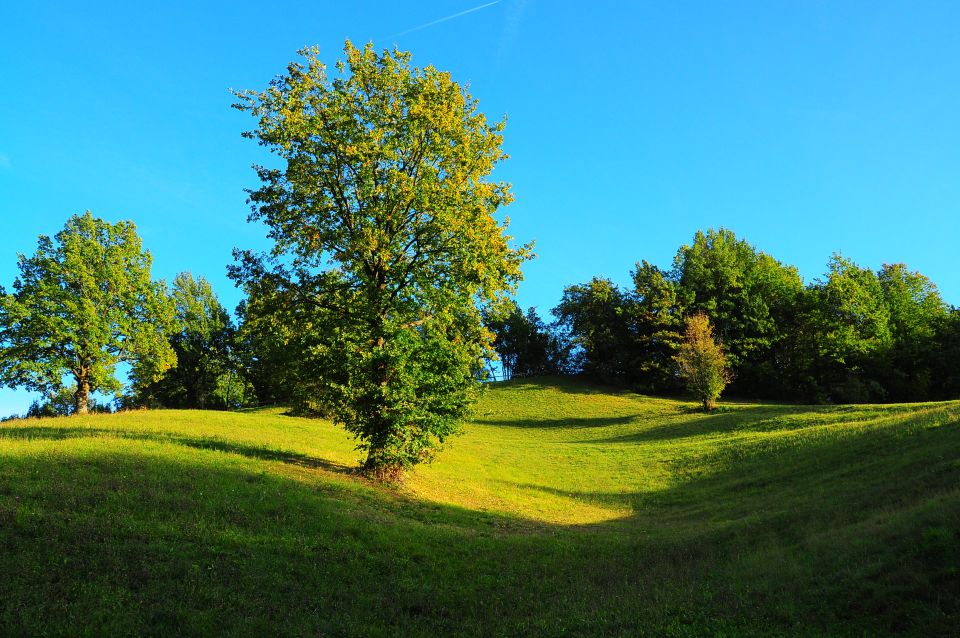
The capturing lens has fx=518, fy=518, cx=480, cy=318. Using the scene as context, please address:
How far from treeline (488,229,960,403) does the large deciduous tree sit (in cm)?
5122

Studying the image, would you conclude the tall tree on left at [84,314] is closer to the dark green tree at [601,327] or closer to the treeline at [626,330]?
the treeline at [626,330]

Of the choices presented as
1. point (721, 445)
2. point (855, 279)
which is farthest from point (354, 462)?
point (855, 279)

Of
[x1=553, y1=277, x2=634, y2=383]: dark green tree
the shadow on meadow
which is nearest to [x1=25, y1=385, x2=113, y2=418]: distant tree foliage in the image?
the shadow on meadow

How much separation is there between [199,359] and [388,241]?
71.3 meters

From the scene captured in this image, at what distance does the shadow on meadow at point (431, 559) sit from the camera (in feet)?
30.3

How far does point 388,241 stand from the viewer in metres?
23.4

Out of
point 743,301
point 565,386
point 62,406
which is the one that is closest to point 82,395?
point 62,406

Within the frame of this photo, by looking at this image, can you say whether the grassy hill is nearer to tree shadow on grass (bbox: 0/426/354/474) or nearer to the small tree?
tree shadow on grass (bbox: 0/426/354/474)

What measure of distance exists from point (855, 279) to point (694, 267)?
24.6 meters

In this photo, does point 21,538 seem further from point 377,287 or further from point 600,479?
point 600,479

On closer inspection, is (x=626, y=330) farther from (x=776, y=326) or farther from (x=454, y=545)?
(x=454, y=545)

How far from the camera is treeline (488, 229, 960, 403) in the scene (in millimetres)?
72688

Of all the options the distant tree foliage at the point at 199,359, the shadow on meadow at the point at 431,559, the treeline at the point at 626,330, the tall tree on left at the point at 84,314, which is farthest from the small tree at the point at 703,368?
the distant tree foliage at the point at 199,359

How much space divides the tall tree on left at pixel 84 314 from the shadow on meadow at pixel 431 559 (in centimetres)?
3268
